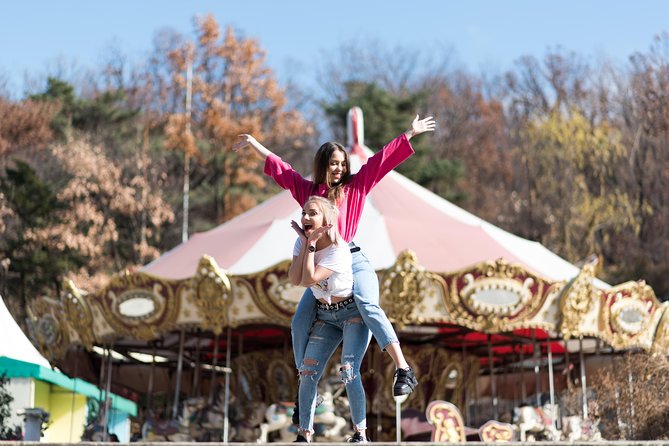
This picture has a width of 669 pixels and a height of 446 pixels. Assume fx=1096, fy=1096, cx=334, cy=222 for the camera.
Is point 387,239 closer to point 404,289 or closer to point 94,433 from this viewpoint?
point 404,289

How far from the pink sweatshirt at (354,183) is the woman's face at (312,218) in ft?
0.85

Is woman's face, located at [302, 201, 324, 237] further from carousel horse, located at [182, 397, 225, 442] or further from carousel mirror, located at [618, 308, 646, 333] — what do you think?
carousel mirror, located at [618, 308, 646, 333]

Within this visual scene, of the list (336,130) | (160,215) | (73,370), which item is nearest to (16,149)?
(160,215)

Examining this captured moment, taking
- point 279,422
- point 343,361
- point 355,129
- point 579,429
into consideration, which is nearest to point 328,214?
point 343,361

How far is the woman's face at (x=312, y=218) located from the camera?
5.06 metres

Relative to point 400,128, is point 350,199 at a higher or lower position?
lower

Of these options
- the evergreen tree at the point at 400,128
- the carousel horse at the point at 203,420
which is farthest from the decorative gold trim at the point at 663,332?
the evergreen tree at the point at 400,128

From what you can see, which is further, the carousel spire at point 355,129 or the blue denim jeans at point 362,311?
the carousel spire at point 355,129

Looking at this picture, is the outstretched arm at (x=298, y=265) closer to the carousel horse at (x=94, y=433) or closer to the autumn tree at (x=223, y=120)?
the carousel horse at (x=94, y=433)

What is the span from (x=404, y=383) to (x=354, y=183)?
1.03 metres

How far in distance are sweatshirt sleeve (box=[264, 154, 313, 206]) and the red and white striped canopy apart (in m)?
7.62

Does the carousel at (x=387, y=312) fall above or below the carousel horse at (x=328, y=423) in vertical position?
above

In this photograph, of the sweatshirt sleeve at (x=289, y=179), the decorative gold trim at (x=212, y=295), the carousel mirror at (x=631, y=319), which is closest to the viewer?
the sweatshirt sleeve at (x=289, y=179)

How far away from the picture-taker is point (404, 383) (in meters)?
5.00
